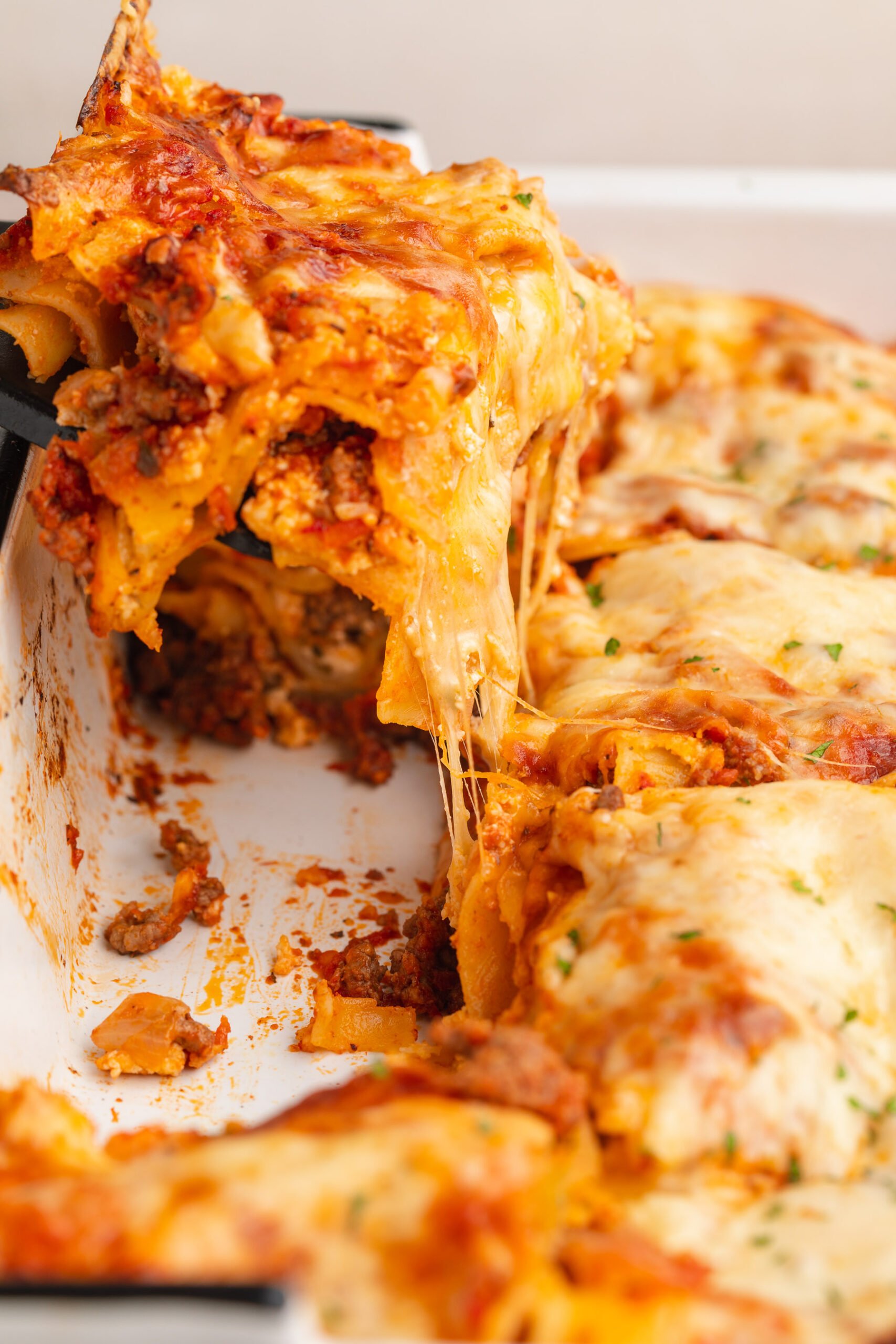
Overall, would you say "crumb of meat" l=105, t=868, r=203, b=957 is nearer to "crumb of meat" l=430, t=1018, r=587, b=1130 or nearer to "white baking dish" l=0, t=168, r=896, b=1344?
"white baking dish" l=0, t=168, r=896, b=1344

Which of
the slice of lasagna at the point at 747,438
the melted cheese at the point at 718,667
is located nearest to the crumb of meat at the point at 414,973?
the melted cheese at the point at 718,667

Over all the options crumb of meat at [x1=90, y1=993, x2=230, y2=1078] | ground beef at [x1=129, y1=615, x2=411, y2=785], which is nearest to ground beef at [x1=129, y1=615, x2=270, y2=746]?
ground beef at [x1=129, y1=615, x2=411, y2=785]

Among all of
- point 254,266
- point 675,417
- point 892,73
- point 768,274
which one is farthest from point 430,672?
point 892,73

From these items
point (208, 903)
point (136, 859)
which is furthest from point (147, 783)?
point (208, 903)

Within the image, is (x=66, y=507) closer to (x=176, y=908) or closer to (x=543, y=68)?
(x=176, y=908)

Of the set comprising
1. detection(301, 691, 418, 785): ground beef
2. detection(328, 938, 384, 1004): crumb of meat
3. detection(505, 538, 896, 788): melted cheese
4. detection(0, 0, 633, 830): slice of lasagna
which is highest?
detection(0, 0, 633, 830): slice of lasagna

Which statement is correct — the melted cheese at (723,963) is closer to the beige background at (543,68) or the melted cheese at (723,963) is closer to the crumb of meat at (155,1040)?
the crumb of meat at (155,1040)
